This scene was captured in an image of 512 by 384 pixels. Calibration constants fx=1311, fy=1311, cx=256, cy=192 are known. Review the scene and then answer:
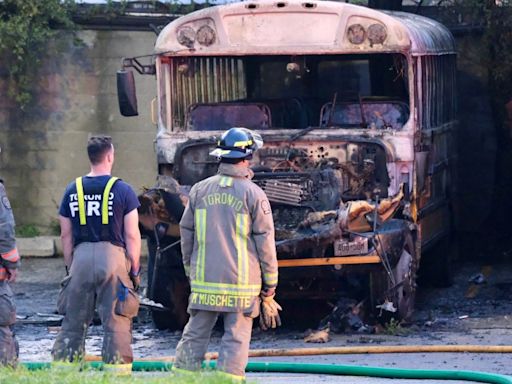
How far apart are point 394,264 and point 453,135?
420cm

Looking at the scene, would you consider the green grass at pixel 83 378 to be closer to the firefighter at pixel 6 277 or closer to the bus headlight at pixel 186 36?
the firefighter at pixel 6 277

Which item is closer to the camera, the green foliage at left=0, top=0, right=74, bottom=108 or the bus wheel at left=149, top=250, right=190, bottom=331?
the bus wheel at left=149, top=250, right=190, bottom=331

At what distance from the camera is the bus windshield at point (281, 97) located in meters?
12.2

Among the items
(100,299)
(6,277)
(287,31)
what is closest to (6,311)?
(6,277)

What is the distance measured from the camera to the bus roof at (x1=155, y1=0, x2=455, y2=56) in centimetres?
1184

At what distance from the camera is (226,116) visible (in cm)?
1248

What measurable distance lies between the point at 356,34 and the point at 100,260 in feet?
14.0

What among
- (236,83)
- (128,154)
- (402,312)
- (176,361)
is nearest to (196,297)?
(176,361)

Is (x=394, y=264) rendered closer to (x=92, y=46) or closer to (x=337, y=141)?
(x=337, y=141)

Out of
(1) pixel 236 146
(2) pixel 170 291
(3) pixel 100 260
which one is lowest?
(2) pixel 170 291

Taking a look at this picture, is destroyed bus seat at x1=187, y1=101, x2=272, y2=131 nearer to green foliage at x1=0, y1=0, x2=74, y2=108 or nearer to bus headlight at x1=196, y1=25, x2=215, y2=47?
bus headlight at x1=196, y1=25, x2=215, y2=47

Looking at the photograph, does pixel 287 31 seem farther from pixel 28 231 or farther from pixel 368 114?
pixel 28 231

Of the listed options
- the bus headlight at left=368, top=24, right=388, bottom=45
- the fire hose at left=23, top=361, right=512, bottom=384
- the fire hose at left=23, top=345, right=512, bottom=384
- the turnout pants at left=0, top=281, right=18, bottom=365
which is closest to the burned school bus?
the bus headlight at left=368, top=24, right=388, bottom=45

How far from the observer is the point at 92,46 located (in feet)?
53.8
